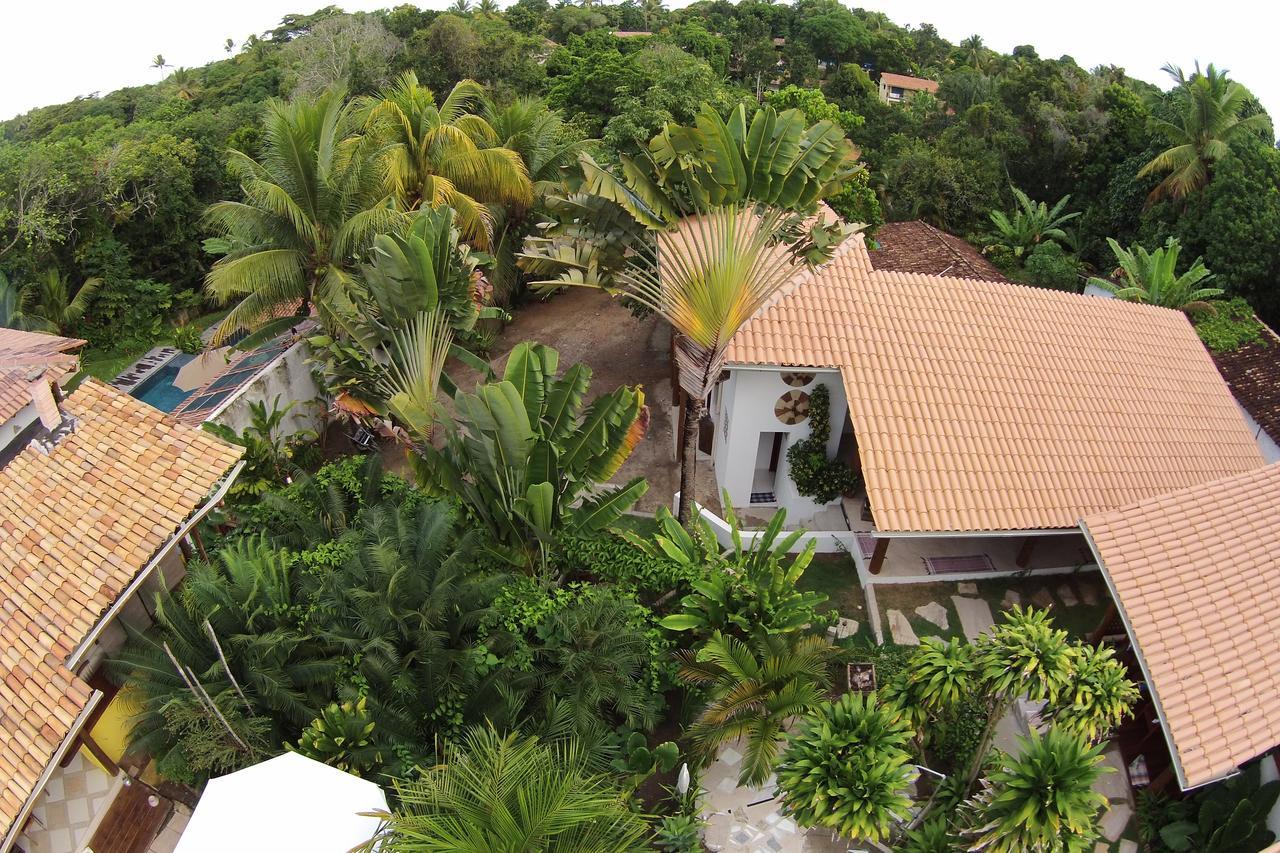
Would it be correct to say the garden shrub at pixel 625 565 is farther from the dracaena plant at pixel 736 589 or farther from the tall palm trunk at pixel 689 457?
the tall palm trunk at pixel 689 457

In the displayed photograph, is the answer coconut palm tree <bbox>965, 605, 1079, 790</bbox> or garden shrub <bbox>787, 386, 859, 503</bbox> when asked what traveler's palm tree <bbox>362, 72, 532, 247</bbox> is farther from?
coconut palm tree <bbox>965, 605, 1079, 790</bbox>

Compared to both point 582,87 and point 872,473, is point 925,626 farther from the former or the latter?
point 582,87

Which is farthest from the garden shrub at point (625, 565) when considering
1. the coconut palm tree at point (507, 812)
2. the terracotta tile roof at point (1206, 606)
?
the terracotta tile roof at point (1206, 606)

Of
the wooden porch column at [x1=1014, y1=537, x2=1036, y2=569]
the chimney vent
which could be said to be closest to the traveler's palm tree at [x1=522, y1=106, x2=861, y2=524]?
the wooden porch column at [x1=1014, y1=537, x2=1036, y2=569]

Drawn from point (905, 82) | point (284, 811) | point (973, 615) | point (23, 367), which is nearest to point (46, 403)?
point (23, 367)

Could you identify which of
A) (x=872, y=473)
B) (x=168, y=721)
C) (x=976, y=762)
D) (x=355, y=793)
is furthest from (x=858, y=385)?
(x=168, y=721)

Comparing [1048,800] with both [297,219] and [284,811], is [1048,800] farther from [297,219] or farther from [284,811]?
[297,219]
